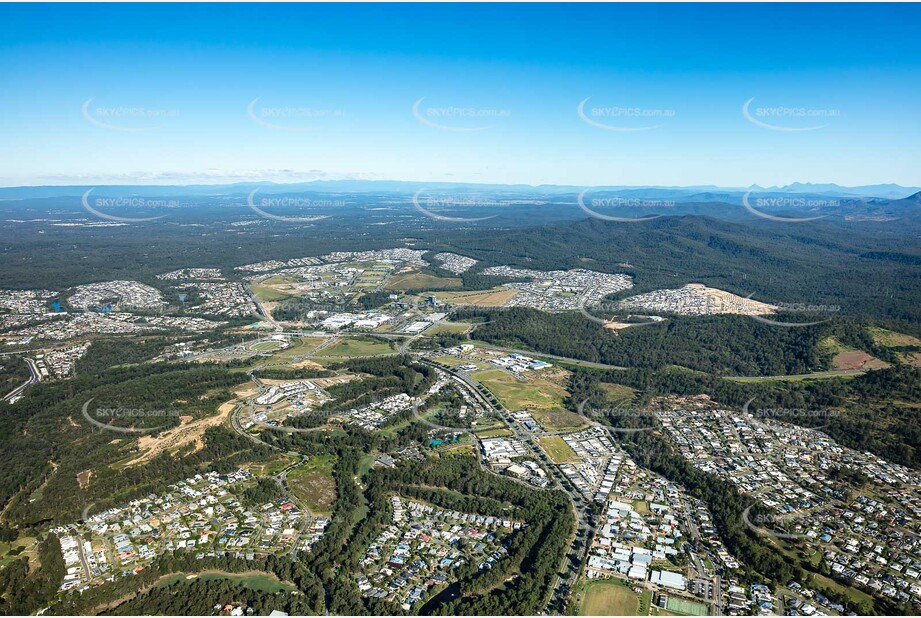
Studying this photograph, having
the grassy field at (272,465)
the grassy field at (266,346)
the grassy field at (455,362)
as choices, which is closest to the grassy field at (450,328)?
the grassy field at (455,362)

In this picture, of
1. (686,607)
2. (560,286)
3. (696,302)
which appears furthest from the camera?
(560,286)

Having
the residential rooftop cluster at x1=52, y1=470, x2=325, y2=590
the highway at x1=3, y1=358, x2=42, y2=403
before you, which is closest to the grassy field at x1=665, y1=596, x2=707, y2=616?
the residential rooftop cluster at x1=52, y1=470, x2=325, y2=590

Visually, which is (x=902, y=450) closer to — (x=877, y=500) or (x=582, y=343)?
(x=877, y=500)

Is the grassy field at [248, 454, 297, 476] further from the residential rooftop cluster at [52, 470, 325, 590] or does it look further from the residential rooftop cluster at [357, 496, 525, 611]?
the residential rooftop cluster at [357, 496, 525, 611]

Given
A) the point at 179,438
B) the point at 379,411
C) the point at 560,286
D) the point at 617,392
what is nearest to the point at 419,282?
the point at 560,286

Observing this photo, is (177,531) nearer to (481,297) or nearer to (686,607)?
(686,607)

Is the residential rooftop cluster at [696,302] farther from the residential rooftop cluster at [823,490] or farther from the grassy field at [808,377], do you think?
the residential rooftop cluster at [823,490]
